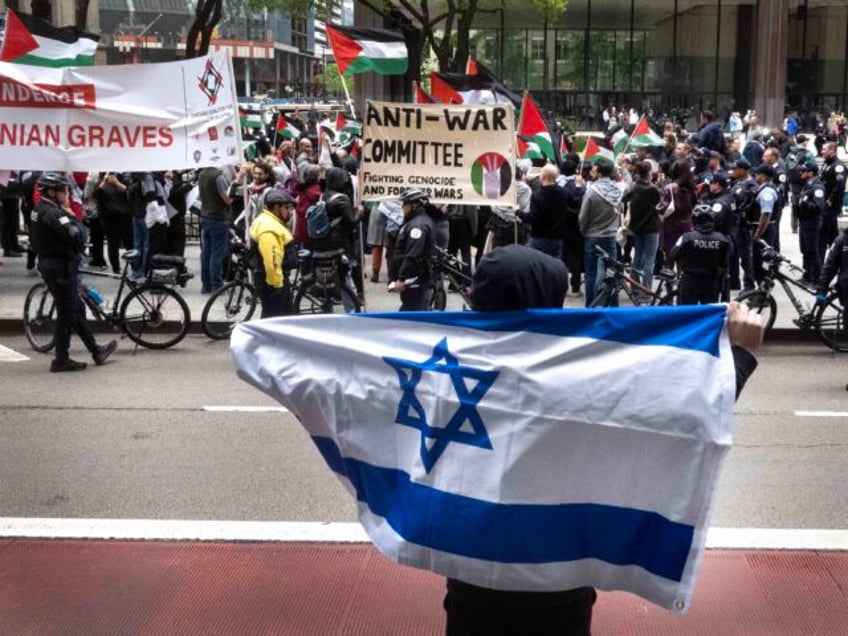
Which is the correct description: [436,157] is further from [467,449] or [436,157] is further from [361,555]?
[467,449]

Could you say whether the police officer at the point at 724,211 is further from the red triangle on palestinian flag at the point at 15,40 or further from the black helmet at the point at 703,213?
the red triangle on palestinian flag at the point at 15,40

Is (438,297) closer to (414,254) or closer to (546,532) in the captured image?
(414,254)

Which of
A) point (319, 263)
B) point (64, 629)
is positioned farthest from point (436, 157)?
point (64, 629)

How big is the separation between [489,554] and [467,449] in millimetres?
294

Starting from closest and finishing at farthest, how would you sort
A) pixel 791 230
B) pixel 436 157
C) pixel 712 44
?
pixel 436 157 → pixel 791 230 → pixel 712 44

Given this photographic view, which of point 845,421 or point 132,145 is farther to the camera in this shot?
point 132,145

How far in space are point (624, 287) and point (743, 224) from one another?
10.8ft

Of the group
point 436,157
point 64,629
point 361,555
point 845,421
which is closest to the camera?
point 64,629

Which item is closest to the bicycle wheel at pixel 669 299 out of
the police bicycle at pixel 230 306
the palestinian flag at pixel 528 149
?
the police bicycle at pixel 230 306

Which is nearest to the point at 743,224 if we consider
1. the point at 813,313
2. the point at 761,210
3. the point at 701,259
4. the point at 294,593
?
the point at 761,210

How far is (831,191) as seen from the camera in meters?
16.6

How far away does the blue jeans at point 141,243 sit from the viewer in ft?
51.5

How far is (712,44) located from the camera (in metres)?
56.7

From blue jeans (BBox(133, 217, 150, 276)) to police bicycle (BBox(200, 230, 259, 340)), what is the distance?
8.38 feet
